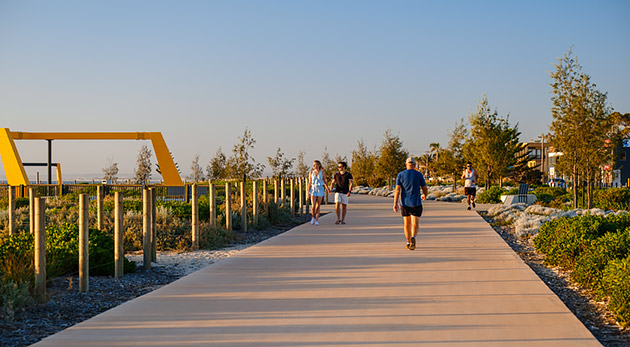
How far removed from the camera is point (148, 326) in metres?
5.46

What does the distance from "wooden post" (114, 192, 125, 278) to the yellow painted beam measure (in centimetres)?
2427

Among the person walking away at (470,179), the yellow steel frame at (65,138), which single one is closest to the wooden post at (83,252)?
the person walking away at (470,179)

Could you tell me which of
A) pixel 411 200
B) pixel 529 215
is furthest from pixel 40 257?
pixel 529 215

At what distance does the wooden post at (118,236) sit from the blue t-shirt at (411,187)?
4958 millimetres

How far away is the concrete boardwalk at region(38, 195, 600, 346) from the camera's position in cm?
509

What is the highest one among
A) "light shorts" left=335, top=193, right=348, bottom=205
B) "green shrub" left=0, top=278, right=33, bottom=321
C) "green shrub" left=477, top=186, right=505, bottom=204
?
"light shorts" left=335, top=193, right=348, bottom=205

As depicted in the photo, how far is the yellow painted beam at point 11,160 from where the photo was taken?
96.8 feet

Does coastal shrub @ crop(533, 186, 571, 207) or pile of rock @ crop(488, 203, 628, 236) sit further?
coastal shrub @ crop(533, 186, 571, 207)

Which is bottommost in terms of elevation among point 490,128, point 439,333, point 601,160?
point 439,333

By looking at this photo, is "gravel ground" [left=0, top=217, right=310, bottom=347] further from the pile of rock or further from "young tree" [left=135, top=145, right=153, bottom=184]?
"young tree" [left=135, top=145, right=153, bottom=184]

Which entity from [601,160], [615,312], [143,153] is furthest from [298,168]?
[615,312]

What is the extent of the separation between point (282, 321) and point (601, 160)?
1893 cm

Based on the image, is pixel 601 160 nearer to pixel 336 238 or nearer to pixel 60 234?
pixel 336 238

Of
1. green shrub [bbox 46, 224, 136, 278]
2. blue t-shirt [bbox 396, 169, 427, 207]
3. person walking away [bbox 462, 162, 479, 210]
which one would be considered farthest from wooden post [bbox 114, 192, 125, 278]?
person walking away [bbox 462, 162, 479, 210]
